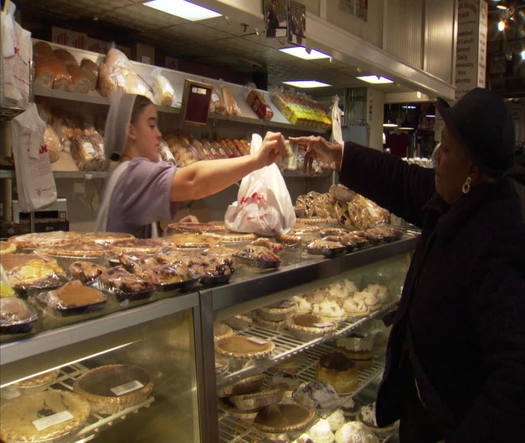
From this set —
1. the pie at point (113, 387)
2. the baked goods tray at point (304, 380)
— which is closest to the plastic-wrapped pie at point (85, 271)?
the pie at point (113, 387)

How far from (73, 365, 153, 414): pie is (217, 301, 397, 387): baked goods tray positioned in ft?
0.78

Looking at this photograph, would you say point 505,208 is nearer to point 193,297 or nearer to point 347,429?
point 193,297

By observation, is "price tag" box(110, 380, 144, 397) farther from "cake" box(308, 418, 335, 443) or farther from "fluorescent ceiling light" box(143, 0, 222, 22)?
"fluorescent ceiling light" box(143, 0, 222, 22)

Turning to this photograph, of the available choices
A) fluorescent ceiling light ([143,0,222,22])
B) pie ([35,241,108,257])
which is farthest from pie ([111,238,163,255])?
fluorescent ceiling light ([143,0,222,22])

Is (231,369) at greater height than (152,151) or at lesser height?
lesser

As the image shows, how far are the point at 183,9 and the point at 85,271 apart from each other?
205 centimetres

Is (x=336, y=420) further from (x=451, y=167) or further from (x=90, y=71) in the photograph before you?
(x=90, y=71)

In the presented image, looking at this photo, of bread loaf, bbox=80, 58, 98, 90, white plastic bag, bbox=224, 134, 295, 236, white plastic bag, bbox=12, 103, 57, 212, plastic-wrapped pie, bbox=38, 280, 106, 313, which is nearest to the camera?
plastic-wrapped pie, bbox=38, 280, 106, 313

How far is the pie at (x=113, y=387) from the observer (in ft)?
4.63

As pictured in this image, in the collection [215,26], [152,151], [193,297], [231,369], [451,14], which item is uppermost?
[451,14]

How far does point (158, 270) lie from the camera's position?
137cm

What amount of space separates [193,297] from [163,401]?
0.38 metres

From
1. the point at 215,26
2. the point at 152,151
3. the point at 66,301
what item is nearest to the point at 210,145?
the point at 215,26

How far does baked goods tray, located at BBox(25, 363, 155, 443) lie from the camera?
132cm
